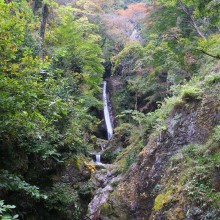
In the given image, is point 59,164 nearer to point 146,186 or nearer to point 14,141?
point 14,141

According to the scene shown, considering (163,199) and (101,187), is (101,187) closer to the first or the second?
(101,187)

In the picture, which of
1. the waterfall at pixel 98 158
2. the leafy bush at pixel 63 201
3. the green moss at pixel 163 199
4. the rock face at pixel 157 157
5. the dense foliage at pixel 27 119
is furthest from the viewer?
the waterfall at pixel 98 158

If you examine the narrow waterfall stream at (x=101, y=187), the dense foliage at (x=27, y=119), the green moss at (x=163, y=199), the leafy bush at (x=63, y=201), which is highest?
the dense foliage at (x=27, y=119)

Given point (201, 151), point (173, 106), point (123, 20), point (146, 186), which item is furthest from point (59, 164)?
point (123, 20)

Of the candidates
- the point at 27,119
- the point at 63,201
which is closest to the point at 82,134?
the point at 63,201

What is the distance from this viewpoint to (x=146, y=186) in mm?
9594

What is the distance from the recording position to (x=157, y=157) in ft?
31.9

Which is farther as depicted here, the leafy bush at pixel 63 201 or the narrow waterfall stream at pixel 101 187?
the narrow waterfall stream at pixel 101 187

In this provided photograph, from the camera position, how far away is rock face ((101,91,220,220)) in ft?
27.7

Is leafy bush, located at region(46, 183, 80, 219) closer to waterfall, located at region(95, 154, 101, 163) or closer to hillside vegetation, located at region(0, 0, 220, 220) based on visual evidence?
hillside vegetation, located at region(0, 0, 220, 220)

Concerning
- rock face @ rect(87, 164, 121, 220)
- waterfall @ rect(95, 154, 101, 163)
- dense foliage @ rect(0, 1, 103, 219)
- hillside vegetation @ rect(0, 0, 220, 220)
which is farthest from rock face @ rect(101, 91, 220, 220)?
waterfall @ rect(95, 154, 101, 163)

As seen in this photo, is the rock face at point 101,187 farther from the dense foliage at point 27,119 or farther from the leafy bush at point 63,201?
the leafy bush at point 63,201

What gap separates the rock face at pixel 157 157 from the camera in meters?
8.43

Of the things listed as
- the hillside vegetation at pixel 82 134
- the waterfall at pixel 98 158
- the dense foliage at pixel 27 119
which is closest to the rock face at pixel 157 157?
the hillside vegetation at pixel 82 134
